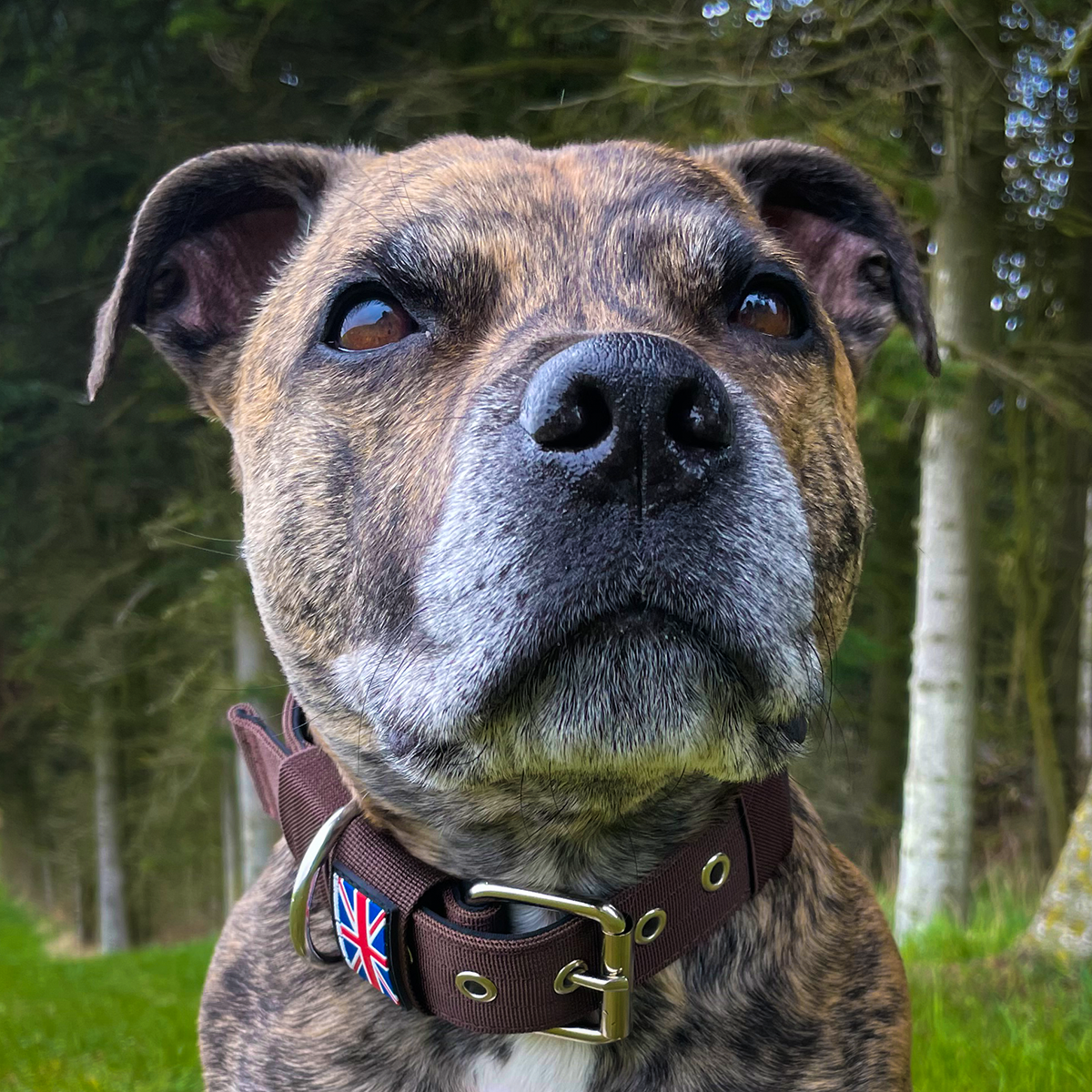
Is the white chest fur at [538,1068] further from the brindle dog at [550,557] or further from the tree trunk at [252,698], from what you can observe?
the tree trunk at [252,698]

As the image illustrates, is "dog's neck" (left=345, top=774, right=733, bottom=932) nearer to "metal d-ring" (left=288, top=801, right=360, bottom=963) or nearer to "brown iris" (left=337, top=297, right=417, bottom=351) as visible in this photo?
"metal d-ring" (left=288, top=801, right=360, bottom=963)

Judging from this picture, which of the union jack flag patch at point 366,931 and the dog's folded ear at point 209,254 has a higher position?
the dog's folded ear at point 209,254

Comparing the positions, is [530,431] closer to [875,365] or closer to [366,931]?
[366,931]

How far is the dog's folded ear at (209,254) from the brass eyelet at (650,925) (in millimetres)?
1651

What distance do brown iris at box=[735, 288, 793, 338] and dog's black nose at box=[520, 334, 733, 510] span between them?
670 mm

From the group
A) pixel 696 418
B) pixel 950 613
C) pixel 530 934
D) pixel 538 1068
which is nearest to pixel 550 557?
pixel 696 418

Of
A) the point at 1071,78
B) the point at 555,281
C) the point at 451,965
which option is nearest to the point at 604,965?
the point at 451,965

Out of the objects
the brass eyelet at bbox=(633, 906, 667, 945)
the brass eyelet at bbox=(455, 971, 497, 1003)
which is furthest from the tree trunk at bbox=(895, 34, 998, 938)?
the brass eyelet at bbox=(455, 971, 497, 1003)

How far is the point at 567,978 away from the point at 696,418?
100 centimetres

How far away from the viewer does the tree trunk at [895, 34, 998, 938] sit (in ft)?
20.0

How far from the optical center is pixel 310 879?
1919mm

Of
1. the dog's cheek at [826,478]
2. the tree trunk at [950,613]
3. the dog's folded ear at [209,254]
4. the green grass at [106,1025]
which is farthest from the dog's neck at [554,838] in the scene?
the tree trunk at [950,613]

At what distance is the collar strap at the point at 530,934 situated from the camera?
5.88 ft

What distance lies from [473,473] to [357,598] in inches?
17.3
